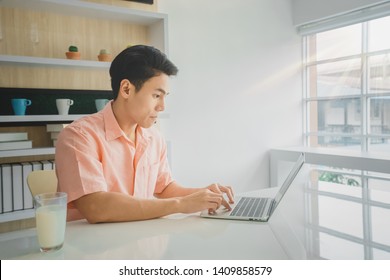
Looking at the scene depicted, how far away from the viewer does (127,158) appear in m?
1.32

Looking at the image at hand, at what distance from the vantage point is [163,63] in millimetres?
1291

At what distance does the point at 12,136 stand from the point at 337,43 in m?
3.69

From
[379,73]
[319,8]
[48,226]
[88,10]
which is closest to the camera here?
[48,226]

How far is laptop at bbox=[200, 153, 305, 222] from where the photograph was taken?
1.09 m

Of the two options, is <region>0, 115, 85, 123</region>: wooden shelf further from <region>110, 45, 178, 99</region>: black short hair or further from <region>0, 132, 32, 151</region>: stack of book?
<region>110, 45, 178, 99</region>: black short hair

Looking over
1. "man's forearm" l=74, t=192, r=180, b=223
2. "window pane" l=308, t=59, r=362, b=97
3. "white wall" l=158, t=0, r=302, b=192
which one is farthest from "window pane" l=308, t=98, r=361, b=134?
"man's forearm" l=74, t=192, r=180, b=223

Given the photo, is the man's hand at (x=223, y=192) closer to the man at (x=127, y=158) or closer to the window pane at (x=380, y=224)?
the man at (x=127, y=158)

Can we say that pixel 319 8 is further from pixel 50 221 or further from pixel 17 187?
pixel 50 221

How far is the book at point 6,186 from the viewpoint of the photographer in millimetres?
2055

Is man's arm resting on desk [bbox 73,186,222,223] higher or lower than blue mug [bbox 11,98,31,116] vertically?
lower

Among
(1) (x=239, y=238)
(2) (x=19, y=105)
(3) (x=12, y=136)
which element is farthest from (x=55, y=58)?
(1) (x=239, y=238)
